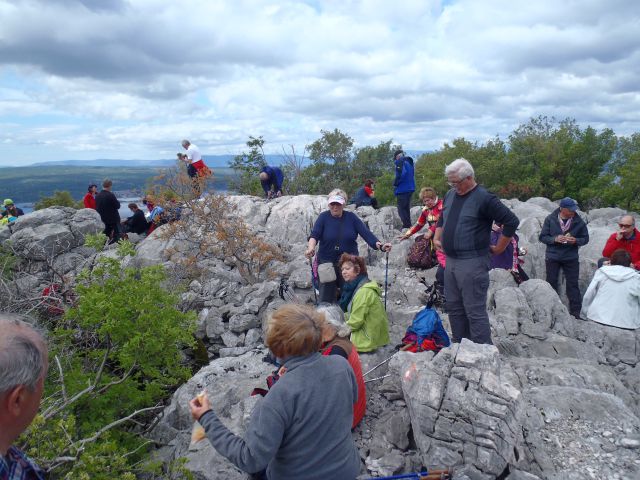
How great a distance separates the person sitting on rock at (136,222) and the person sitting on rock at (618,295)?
1354 centimetres

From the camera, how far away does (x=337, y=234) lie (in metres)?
7.25

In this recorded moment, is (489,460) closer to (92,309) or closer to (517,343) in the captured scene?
(517,343)

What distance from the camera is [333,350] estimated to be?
13.9ft

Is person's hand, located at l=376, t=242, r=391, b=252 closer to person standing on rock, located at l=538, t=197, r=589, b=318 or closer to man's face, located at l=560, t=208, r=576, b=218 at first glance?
person standing on rock, located at l=538, t=197, r=589, b=318

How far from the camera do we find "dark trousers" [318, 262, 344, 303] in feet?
24.2

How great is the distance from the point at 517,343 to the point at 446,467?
337 centimetres

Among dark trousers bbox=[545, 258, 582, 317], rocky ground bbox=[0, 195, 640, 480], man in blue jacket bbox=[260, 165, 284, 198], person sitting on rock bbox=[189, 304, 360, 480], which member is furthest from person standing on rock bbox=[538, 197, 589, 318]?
man in blue jacket bbox=[260, 165, 284, 198]

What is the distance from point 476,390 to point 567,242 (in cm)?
522

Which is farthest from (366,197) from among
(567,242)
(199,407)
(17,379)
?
(17,379)

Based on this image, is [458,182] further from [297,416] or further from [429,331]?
[297,416]

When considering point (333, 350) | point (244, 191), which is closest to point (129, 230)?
point (244, 191)

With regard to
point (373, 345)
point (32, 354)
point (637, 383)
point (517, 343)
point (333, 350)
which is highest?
point (32, 354)

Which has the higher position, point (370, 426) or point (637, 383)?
point (370, 426)

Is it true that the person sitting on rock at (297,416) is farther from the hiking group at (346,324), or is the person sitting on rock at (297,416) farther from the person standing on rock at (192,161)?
the person standing on rock at (192,161)
